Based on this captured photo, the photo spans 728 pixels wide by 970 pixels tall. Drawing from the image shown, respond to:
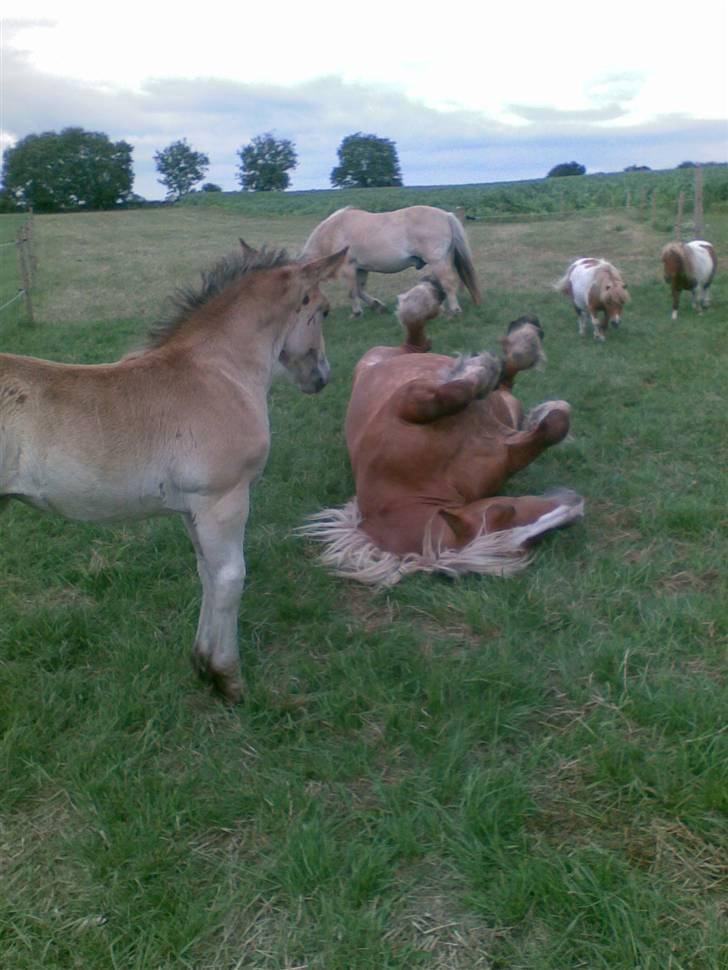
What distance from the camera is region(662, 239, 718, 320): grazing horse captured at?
9.62m

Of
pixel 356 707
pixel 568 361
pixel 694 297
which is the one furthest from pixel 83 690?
pixel 694 297

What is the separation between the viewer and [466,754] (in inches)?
117

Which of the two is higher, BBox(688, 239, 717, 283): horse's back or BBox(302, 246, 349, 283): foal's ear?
BBox(302, 246, 349, 283): foal's ear

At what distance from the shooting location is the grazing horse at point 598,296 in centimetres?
886

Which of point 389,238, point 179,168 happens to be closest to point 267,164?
point 179,168

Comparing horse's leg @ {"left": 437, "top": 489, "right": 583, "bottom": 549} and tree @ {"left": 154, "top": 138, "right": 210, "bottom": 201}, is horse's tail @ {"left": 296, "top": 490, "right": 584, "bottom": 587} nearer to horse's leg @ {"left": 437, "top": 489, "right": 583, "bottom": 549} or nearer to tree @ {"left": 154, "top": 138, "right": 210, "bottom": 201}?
horse's leg @ {"left": 437, "top": 489, "right": 583, "bottom": 549}

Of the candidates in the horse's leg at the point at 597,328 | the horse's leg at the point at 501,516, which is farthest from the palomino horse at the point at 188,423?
the horse's leg at the point at 597,328

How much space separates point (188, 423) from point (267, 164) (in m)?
70.4

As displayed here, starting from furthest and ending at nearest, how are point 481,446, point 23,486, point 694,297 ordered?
point 694,297 < point 481,446 < point 23,486

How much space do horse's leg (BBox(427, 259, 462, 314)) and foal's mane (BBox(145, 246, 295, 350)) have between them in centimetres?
744

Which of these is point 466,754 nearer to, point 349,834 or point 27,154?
point 349,834

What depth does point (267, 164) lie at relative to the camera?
68500 millimetres

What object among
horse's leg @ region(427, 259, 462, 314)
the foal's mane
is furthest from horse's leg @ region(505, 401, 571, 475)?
horse's leg @ region(427, 259, 462, 314)

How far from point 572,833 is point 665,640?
3.82 ft
